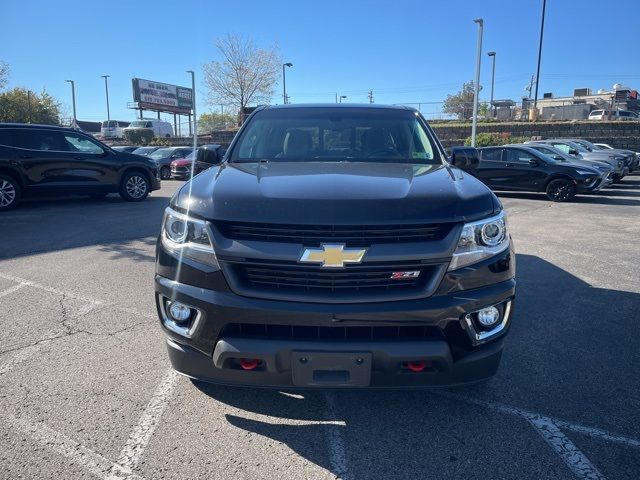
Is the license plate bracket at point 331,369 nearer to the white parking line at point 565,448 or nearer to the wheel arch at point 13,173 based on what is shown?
the white parking line at point 565,448

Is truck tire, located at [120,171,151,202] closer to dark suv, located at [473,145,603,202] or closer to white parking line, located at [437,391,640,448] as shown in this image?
dark suv, located at [473,145,603,202]

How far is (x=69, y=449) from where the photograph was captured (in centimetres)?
242

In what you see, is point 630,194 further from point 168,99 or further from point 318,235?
point 168,99

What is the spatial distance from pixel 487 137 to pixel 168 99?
34.7m

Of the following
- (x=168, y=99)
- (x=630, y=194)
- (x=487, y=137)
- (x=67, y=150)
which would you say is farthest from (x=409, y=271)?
(x=168, y=99)

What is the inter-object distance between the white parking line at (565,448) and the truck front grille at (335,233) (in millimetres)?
1253

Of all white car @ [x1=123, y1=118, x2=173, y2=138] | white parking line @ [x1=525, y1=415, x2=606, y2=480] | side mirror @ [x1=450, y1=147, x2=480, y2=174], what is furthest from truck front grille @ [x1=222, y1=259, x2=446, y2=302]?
white car @ [x1=123, y1=118, x2=173, y2=138]

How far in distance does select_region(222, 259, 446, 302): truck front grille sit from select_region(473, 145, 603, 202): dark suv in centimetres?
1216

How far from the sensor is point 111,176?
37.9ft

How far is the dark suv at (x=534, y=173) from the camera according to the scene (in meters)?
13.3

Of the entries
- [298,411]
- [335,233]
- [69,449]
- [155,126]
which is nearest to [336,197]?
[335,233]

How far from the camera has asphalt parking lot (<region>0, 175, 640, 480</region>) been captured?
2.33 metres

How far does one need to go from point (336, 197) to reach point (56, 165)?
33.4 ft

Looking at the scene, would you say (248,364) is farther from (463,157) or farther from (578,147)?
(578,147)
